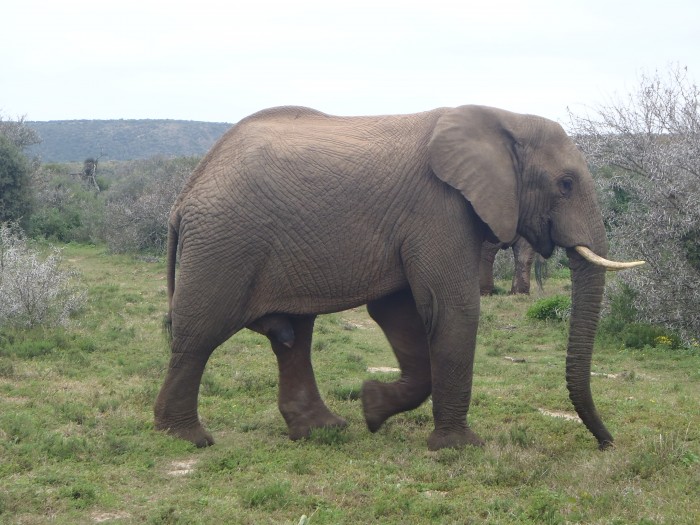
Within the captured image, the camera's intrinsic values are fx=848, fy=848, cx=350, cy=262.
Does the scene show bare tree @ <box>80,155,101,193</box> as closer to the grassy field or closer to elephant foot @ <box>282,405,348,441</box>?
the grassy field

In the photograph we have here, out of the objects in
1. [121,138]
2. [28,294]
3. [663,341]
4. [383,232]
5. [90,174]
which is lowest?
[663,341]

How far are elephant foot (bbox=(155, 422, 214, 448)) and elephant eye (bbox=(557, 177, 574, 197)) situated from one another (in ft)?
11.7

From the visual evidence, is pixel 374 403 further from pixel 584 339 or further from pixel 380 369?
pixel 380 369

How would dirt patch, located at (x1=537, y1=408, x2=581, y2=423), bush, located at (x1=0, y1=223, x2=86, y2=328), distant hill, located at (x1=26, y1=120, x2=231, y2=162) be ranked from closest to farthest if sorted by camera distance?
dirt patch, located at (x1=537, y1=408, x2=581, y2=423), bush, located at (x1=0, y1=223, x2=86, y2=328), distant hill, located at (x1=26, y1=120, x2=231, y2=162)

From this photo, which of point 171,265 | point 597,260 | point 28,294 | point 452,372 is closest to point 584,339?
point 597,260

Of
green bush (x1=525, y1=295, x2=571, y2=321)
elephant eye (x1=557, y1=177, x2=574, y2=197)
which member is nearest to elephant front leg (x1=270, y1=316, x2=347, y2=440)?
elephant eye (x1=557, y1=177, x2=574, y2=197)

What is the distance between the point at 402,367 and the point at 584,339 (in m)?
1.67

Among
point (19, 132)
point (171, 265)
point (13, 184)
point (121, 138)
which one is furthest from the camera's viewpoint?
point (121, 138)

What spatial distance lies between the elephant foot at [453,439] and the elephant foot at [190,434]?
1.84m

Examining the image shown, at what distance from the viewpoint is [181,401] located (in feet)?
22.6

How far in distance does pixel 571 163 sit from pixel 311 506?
3.50m

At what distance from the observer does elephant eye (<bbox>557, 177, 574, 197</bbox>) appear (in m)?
6.98

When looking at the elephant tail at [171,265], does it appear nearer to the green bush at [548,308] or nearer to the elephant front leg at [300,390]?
the elephant front leg at [300,390]

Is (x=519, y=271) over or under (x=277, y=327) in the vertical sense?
under
